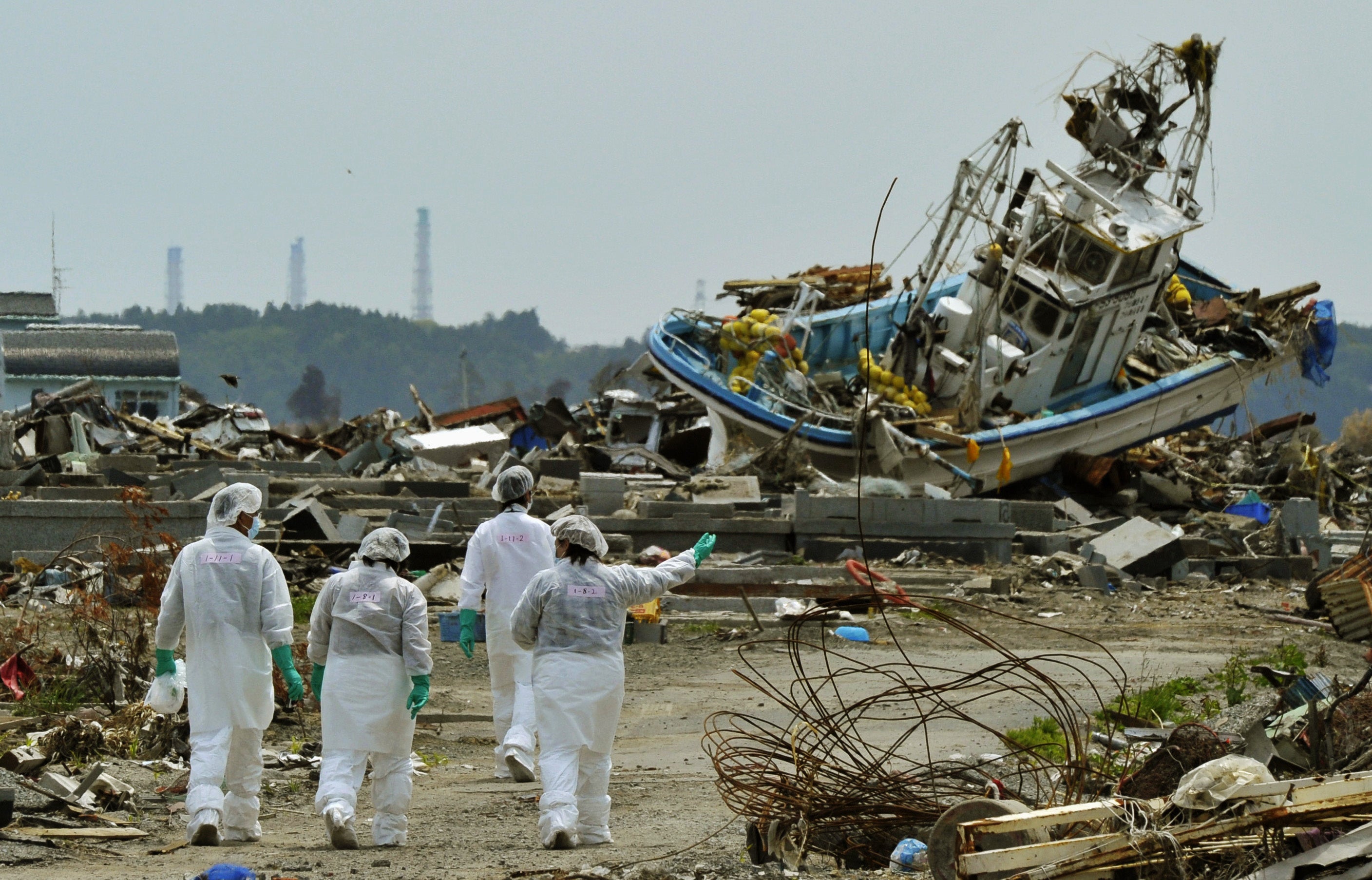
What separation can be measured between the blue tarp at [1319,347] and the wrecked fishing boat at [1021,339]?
32mm

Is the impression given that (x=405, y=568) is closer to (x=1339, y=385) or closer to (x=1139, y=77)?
(x=1139, y=77)

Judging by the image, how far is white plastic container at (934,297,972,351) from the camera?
22.0m

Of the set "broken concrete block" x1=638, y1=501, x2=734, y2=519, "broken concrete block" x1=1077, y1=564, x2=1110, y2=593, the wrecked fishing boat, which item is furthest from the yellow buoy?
"broken concrete block" x1=1077, y1=564, x2=1110, y2=593

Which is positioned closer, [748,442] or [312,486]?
[312,486]

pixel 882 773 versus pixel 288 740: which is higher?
pixel 882 773

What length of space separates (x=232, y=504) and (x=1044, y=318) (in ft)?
57.6

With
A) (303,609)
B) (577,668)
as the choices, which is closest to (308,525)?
(303,609)

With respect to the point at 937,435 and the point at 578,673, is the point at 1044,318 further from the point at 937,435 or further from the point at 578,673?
the point at 578,673

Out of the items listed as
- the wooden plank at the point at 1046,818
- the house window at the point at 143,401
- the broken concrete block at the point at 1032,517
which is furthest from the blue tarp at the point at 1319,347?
the house window at the point at 143,401

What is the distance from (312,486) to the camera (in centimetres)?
Result: 1873

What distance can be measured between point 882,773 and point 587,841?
4.48ft

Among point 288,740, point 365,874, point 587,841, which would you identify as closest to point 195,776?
point 365,874

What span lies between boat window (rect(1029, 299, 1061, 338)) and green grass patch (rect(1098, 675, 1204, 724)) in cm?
1359

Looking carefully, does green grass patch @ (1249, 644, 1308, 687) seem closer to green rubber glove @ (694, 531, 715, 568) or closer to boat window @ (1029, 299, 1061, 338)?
green rubber glove @ (694, 531, 715, 568)
